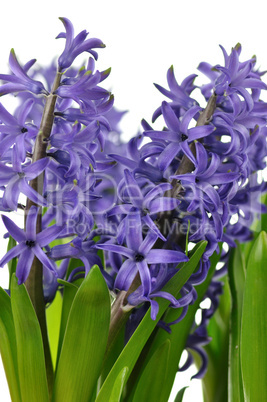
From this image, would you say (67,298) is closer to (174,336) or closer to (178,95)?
(174,336)

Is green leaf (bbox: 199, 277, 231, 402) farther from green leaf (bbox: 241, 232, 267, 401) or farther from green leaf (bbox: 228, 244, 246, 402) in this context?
green leaf (bbox: 241, 232, 267, 401)

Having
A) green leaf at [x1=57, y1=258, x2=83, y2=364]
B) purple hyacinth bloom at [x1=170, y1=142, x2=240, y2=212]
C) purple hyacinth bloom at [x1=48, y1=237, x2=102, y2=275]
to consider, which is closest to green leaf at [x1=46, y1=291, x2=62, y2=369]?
green leaf at [x1=57, y1=258, x2=83, y2=364]

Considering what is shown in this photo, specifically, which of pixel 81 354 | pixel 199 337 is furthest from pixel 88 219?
pixel 199 337

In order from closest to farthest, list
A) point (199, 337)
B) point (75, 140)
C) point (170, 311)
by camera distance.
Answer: point (75, 140), point (170, 311), point (199, 337)

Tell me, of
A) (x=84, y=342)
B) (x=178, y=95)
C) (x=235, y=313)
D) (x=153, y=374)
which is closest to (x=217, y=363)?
(x=235, y=313)

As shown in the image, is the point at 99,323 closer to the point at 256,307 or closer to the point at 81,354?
the point at 81,354

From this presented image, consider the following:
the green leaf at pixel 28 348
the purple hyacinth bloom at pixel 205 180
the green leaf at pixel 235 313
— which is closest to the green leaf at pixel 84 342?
the green leaf at pixel 28 348

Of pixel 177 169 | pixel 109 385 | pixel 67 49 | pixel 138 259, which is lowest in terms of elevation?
pixel 109 385
